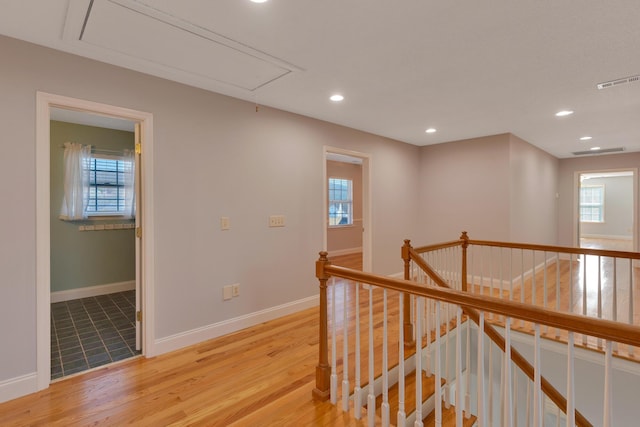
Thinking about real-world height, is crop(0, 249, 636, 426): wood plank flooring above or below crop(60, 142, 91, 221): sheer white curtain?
below

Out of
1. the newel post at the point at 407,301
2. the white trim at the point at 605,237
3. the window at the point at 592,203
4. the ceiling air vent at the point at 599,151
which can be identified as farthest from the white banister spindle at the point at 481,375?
the white trim at the point at 605,237

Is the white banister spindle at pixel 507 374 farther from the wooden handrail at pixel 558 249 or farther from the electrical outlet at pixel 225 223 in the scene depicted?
the electrical outlet at pixel 225 223

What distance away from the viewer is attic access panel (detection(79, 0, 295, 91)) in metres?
1.82

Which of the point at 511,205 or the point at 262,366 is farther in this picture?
the point at 511,205

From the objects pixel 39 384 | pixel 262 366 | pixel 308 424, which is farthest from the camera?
pixel 262 366

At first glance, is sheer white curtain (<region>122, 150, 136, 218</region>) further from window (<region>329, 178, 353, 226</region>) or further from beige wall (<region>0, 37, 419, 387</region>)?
window (<region>329, 178, 353, 226</region>)

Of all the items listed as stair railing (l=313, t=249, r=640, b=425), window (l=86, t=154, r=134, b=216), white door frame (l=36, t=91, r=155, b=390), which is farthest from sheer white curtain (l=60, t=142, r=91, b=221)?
stair railing (l=313, t=249, r=640, b=425)

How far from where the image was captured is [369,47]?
2.18m

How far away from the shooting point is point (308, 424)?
1867 millimetres

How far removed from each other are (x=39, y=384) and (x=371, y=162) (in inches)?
169

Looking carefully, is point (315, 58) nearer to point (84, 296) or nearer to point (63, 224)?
point (63, 224)

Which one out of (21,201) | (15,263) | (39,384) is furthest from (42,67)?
(39,384)

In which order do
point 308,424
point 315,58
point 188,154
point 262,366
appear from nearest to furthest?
point 308,424
point 315,58
point 262,366
point 188,154

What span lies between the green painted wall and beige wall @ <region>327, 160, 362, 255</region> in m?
4.21
